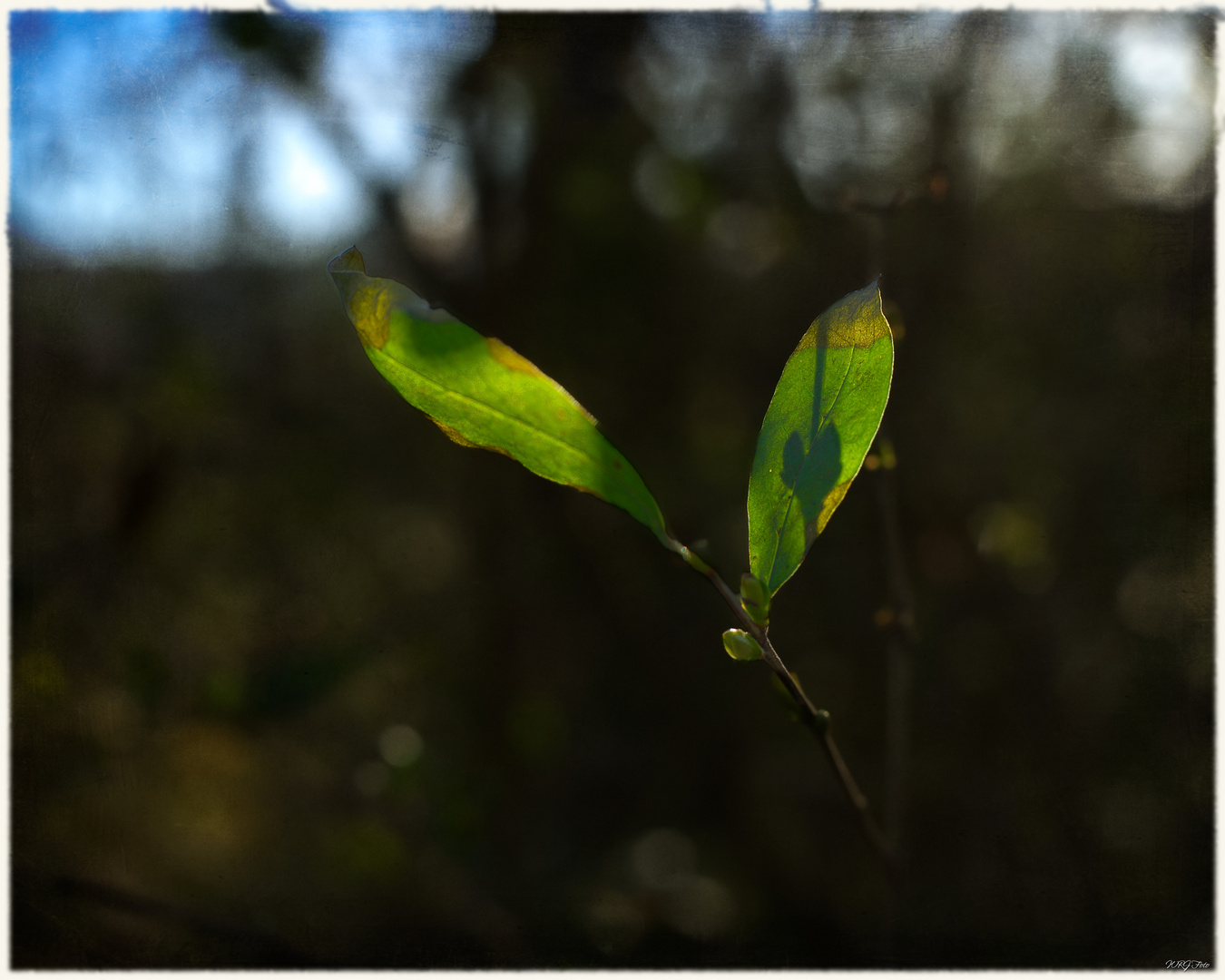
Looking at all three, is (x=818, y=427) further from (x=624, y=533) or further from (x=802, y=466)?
(x=624, y=533)

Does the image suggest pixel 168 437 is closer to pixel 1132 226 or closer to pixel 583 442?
pixel 583 442

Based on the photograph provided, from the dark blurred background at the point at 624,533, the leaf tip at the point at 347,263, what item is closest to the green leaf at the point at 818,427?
the leaf tip at the point at 347,263

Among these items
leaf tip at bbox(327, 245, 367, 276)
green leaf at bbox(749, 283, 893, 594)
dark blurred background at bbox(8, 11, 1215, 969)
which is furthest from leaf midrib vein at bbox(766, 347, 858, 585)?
dark blurred background at bbox(8, 11, 1215, 969)

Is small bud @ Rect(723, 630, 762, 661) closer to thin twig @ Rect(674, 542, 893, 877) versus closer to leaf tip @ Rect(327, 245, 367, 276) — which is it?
thin twig @ Rect(674, 542, 893, 877)

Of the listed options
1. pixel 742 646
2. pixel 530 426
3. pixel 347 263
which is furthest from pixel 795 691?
pixel 347 263

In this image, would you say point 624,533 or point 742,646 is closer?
point 742,646

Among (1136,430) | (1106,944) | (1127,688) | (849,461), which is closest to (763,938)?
(1106,944)

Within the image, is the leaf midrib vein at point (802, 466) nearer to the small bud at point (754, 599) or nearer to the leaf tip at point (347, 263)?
the small bud at point (754, 599)

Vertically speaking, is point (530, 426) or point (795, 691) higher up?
point (530, 426)
